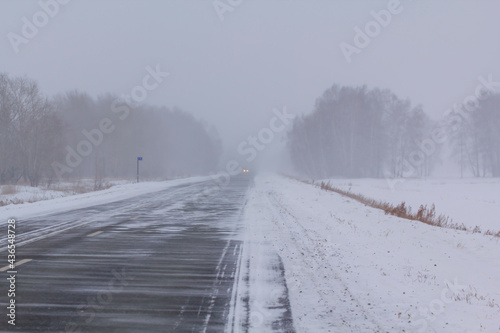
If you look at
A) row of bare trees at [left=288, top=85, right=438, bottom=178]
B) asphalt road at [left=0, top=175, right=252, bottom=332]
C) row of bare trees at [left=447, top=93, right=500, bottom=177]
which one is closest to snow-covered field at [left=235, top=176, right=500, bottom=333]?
asphalt road at [left=0, top=175, right=252, bottom=332]

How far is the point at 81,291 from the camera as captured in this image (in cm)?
591

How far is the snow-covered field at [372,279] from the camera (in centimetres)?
483

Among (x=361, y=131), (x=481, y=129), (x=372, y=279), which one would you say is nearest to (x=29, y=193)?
(x=372, y=279)

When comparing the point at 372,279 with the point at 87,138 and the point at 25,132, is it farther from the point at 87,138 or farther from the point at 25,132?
the point at 87,138

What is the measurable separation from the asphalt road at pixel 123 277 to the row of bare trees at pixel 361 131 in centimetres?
5863

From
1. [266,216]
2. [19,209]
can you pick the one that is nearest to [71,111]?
[19,209]

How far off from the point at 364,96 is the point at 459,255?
6331cm

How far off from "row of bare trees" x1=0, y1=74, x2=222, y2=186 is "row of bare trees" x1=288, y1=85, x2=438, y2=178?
102 ft

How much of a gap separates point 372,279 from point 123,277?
3.99 m

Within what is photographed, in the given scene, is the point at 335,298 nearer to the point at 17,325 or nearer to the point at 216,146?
the point at 17,325

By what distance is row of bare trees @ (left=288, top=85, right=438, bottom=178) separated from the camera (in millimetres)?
68375

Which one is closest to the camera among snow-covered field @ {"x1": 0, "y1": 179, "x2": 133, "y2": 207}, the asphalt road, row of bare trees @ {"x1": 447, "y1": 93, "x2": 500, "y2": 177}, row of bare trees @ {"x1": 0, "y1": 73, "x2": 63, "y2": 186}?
the asphalt road

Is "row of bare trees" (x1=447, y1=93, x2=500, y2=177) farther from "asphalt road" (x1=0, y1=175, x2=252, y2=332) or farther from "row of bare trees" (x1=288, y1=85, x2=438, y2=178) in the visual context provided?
"asphalt road" (x1=0, y1=175, x2=252, y2=332)

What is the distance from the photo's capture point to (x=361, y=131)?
2702 inches
